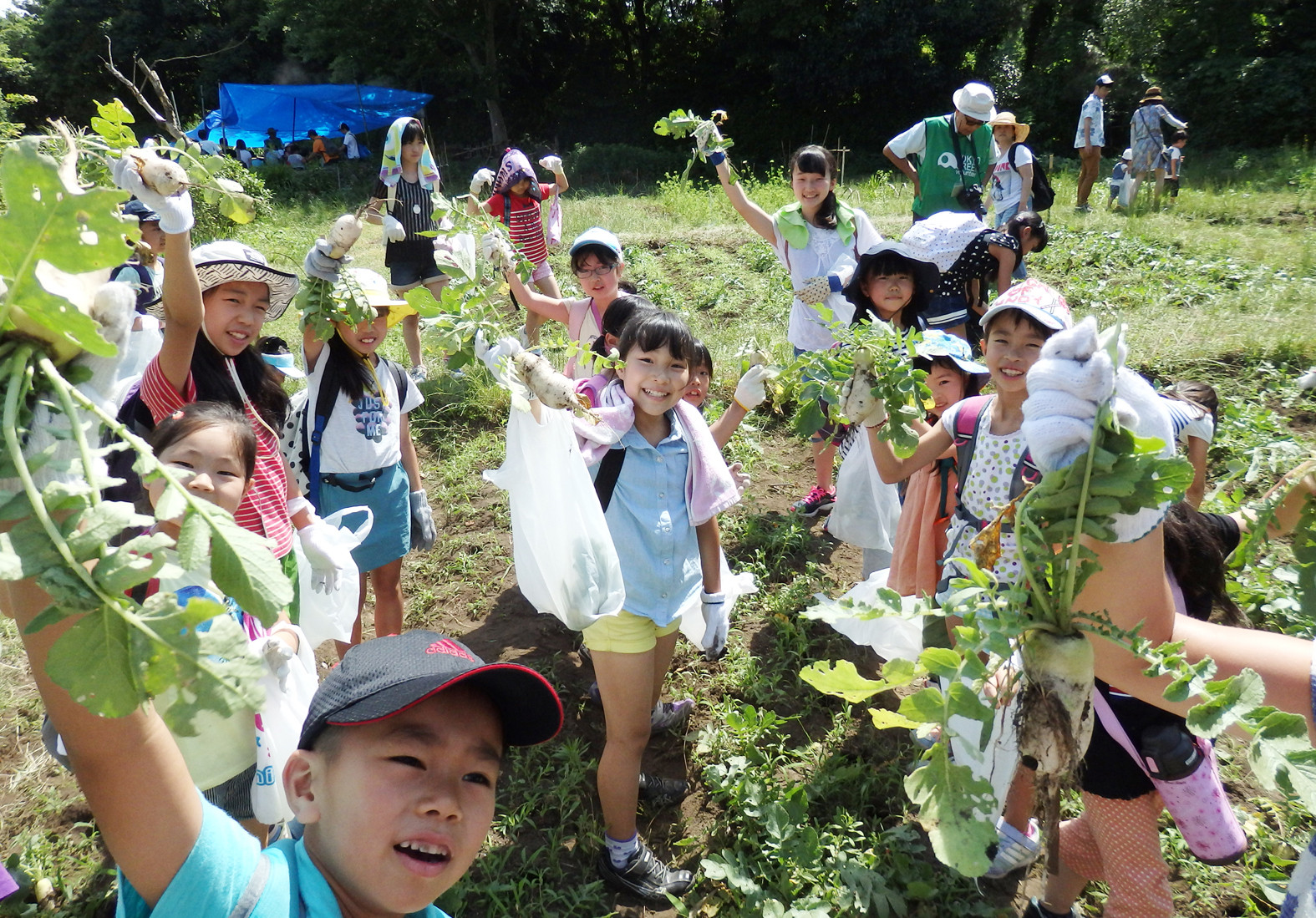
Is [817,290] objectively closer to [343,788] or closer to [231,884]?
[343,788]

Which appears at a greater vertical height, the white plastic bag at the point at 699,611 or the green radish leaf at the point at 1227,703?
the green radish leaf at the point at 1227,703

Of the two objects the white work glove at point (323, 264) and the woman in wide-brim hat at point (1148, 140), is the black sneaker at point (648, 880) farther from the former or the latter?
the woman in wide-brim hat at point (1148, 140)

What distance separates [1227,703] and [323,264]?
2.84 metres

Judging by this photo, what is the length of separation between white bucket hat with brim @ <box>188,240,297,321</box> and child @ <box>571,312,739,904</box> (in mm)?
1158

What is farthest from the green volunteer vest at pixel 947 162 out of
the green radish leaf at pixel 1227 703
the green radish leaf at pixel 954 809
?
the green radish leaf at pixel 954 809

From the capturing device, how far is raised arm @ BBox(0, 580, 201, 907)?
38.0 inches

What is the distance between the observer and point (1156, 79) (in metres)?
21.3

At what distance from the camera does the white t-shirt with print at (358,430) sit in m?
3.03

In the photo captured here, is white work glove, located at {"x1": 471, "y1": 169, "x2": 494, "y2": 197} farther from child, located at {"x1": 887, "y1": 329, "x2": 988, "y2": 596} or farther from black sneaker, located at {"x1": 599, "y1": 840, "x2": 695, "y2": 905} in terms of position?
black sneaker, located at {"x1": 599, "y1": 840, "x2": 695, "y2": 905}

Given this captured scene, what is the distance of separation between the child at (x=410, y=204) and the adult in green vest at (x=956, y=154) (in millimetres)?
3495

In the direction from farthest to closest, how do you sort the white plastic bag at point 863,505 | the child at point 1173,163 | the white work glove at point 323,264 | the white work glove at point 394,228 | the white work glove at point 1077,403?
the child at point 1173,163, the white work glove at point 394,228, the white plastic bag at point 863,505, the white work glove at point 323,264, the white work glove at point 1077,403

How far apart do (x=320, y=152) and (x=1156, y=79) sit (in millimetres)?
21594

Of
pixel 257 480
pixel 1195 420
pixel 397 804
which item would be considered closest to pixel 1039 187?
pixel 1195 420

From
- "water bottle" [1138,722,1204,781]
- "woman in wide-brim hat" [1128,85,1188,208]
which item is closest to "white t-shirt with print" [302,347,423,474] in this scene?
"water bottle" [1138,722,1204,781]
